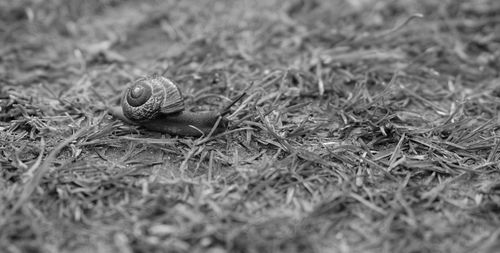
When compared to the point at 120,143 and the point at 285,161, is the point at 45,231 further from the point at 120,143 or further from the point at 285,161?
the point at 285,161

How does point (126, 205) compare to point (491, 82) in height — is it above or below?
above

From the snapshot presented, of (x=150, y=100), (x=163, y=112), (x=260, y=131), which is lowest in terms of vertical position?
(x=260, y=131)

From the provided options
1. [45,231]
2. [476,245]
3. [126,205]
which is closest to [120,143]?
[126,205]

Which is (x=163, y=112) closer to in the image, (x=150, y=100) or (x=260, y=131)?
(x=150, y=100)

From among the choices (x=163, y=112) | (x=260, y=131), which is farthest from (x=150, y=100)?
(x=260, y=131)

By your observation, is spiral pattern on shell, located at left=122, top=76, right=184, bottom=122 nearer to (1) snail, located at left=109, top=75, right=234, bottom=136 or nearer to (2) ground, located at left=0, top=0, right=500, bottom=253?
(1) snail, located at left=109, top=75, right=234, bottom=136

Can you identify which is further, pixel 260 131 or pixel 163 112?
pixel 260 131

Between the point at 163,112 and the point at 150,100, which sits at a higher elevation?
the point at 150,100

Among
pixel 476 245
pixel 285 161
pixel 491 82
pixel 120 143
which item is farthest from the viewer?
pixel 491 82
